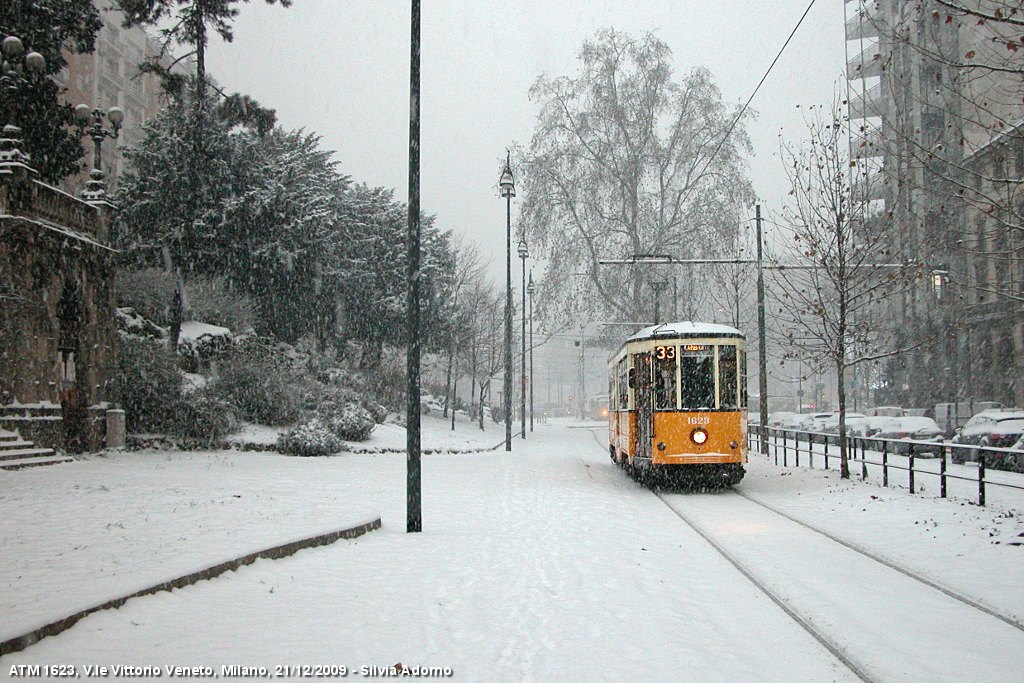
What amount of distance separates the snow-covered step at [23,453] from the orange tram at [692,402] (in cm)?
1278

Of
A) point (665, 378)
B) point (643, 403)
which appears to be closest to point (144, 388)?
point (643, 403)

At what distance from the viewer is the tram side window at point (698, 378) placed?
16.6 meters

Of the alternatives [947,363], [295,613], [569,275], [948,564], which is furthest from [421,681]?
[947,363]

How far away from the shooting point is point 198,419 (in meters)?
22.9

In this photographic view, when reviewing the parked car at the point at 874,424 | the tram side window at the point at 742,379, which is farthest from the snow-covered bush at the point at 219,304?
the parked car at the point at 874,424

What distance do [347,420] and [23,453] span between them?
10.4 metres

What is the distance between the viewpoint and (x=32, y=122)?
23.8 metres

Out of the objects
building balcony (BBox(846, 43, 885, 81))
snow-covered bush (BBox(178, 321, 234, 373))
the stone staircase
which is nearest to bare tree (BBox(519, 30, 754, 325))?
building balcony (BBox(846, 43, 885, 81))

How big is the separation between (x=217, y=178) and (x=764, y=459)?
69.7ft

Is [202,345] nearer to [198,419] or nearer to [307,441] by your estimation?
[198,419]

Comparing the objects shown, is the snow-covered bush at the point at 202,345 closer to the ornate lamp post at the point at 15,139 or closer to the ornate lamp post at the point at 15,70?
the ornate lamp post at the point at 15,70

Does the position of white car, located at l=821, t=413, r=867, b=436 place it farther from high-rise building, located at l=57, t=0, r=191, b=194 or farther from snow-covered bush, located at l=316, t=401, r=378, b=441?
high-rise building, located at l=57, t=0, r=191, b=194

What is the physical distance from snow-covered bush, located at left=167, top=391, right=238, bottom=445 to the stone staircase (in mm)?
4407

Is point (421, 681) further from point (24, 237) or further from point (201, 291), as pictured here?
point (201, 291)
